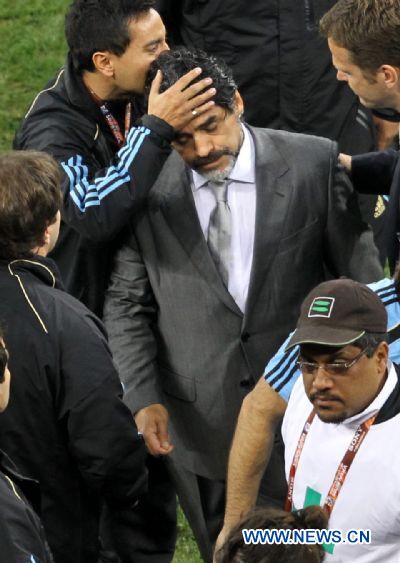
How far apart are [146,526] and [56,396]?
133cm

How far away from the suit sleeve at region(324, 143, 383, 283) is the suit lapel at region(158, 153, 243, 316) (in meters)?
0.39

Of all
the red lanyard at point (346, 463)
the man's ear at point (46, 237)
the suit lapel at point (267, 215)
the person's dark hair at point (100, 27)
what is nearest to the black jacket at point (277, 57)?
the person's dark hair at point (100, 27)

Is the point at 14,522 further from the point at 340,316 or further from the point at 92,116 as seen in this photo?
the point at 92,116

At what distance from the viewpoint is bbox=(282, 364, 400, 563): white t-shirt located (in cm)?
368

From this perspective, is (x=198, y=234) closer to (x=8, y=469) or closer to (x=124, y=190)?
(x=124, y=190)

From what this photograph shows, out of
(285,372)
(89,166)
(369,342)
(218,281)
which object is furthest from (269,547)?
(89,166)

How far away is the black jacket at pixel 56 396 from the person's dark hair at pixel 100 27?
1.07m

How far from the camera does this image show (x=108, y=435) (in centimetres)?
430

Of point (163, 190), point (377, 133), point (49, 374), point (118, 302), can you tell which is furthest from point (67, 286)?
point (377, 133)

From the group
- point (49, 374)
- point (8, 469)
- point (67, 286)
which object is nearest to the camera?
point (8, 469)

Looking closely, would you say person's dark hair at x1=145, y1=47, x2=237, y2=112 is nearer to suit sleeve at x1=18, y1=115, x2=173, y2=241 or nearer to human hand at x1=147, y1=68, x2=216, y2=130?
human hand at x1=147, y1=68, x2=216, y2=130

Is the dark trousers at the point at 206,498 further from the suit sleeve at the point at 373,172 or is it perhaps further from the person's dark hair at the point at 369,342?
the person's dark hair at the point at 369,342

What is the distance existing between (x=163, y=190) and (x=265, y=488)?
3.65ft

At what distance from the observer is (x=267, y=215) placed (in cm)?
467
